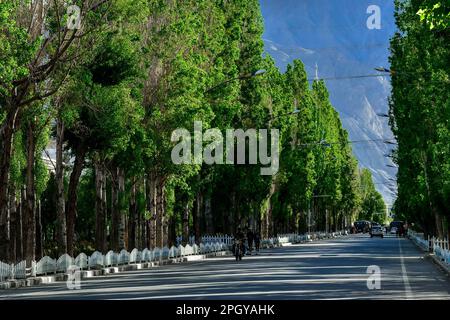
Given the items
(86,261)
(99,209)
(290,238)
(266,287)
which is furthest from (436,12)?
(290,238)

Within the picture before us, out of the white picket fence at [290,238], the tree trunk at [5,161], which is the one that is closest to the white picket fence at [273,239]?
the white picket fence at [290,238]

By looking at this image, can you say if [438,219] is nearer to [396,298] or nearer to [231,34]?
[231,34]

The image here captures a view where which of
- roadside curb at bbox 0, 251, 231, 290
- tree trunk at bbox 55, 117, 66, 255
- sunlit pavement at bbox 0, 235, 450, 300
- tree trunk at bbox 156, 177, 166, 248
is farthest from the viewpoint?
tree trunk at bbox 156, 177, 166, 248

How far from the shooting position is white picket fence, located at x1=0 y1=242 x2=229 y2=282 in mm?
34156

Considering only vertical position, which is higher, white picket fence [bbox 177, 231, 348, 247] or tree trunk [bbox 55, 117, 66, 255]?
tree trunk [bbox 55, 117, 66, 255]

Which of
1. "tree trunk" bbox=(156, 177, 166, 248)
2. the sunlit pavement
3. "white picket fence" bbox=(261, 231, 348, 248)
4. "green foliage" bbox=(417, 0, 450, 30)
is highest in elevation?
"green foliage" bbox=(417, 0, 450, 30)

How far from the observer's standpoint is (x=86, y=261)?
4097cm

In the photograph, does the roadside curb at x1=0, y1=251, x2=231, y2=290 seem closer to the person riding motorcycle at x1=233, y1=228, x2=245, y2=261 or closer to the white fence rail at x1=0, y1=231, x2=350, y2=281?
the white fence rail at x1=0, y1=231, x2=350, y2=281

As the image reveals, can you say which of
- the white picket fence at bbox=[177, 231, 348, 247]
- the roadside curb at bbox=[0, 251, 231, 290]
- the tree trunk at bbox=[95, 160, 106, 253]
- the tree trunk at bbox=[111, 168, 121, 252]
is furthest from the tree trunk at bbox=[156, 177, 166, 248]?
the white picket fence at bbox=[177, 231, 348, 247]

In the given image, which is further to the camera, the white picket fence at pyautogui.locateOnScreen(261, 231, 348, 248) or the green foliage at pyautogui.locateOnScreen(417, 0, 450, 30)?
the white picket fence at pyautogui.locateOnScreen(261, 231, 348, 248)

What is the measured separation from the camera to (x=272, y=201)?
9331cm

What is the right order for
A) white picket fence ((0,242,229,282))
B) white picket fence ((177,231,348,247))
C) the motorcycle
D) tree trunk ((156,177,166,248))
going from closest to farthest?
white picket fence ((0,242,229,282)) → the motorcycle → tree trunk ((156,177,166,248)) → white picket fence ((177,231,348,247))

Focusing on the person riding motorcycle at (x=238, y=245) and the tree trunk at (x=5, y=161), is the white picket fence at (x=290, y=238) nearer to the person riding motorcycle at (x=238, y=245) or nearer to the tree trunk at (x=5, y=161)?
the person riding motorcycle at (x=238, y=245)
